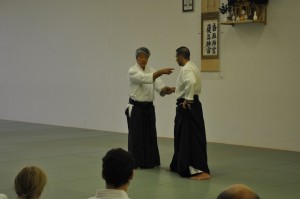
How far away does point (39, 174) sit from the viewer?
9.57 feet

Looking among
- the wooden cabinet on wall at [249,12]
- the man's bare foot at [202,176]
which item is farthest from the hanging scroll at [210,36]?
the man's bare foot at [202,176]

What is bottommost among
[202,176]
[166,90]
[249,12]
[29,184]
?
[202,176]

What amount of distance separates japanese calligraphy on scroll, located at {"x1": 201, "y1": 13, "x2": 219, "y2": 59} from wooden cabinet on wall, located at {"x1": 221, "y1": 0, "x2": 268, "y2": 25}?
0.53 meters

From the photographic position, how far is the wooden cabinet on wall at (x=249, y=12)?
30.3 feet

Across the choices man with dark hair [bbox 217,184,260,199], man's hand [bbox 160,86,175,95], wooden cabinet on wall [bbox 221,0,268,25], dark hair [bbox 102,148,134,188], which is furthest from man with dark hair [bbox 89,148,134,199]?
wooden cabinet on wall [bbox 221,0,268,25]

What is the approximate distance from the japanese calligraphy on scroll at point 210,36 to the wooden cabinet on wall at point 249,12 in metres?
0.53

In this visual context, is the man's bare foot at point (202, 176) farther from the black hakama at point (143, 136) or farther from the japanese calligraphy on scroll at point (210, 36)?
the japanese calligraphy on scroll at point (210, 36)

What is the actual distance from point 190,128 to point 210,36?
3445 mm

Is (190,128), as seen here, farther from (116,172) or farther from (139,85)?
(116,172)

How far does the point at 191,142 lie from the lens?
7012mm

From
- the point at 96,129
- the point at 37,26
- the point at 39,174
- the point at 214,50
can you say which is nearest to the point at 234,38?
the point at 214,50

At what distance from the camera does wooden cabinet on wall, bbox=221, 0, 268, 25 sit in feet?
30.3

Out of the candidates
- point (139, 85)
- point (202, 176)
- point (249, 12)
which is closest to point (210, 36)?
point (249, 12)

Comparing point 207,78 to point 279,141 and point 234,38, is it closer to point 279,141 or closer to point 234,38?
point 234,38
